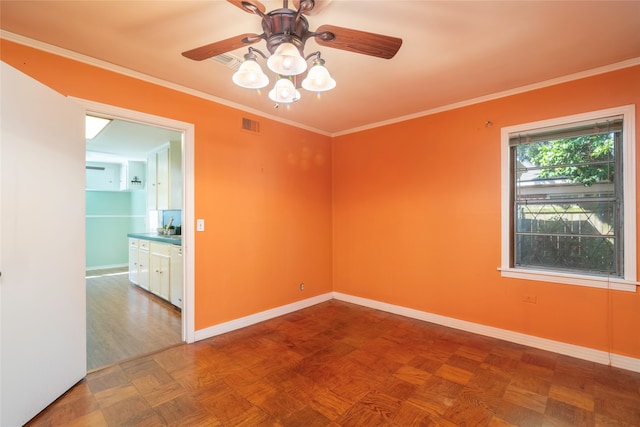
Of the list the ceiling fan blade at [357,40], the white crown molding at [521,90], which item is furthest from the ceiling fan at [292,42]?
the white crown molding at [521,90]

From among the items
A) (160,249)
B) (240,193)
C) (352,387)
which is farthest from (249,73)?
(160,249)

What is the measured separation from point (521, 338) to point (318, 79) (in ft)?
10.2

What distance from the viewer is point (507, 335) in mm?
2951

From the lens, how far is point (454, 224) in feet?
10.8

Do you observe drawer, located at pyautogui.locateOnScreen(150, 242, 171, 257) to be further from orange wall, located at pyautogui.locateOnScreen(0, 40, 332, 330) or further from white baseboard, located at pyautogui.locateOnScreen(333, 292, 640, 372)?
white baseboard, located at pyautogui.locateOnScreen(333, 292, 640, 372)

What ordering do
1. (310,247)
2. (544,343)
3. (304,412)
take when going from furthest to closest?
(310,247) → (544,343) → (304,412)

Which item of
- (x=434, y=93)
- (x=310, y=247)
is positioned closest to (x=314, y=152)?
Answer: (x=310, y=247)

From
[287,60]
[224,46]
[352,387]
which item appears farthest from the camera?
[352,387]

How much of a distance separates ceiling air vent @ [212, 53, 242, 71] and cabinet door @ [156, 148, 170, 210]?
307 cm

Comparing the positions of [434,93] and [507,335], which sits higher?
[434,93]

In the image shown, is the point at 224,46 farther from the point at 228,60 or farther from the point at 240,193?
the point at 240,193

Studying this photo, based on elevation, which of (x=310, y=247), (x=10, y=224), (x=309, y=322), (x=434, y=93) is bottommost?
(x=309, y=322)

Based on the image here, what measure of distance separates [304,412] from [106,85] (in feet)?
9.63

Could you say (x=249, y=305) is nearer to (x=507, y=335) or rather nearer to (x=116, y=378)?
(x=116, y=378)
